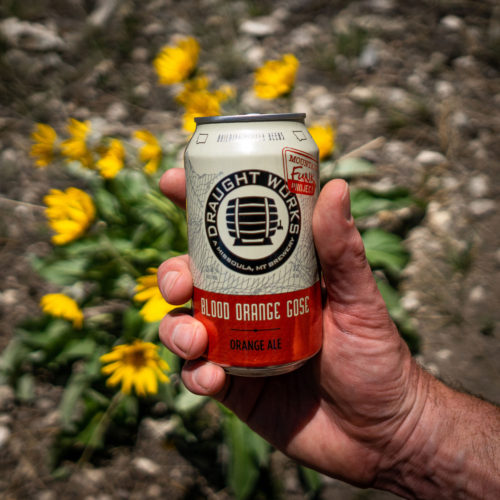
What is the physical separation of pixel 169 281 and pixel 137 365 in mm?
633

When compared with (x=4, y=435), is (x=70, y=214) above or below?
above

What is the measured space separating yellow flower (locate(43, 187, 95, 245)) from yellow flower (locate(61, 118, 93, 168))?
0.66ft

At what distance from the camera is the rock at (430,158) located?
3469 mm

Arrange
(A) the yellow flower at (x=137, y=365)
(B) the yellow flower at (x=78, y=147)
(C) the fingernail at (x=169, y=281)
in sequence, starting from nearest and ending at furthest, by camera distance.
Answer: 1. (C) the fingernail at (x=169, y=281)
2. (A) the yellow flower at (x=137, y=365)
3. (B) the yellow flower at (x=78, y=147)

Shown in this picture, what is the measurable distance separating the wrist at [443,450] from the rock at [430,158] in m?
1.76

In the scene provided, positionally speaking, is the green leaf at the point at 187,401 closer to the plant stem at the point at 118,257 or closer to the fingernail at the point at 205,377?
the plant stem at the point at 118,257

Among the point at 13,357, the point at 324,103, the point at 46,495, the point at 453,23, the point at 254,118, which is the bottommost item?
the point at 46,495

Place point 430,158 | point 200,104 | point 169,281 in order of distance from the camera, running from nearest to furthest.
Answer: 1. point 169,281
2. point 200,104
3. point 430,158

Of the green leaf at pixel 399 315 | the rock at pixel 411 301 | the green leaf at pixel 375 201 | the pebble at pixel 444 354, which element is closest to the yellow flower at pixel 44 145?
the green leaf at pixel 375 201

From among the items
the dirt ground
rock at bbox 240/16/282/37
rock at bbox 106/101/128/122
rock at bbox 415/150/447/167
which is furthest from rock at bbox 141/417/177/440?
rock at bbox 240/16/282/37

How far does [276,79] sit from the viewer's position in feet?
8.36

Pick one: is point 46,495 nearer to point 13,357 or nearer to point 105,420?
point 105,420

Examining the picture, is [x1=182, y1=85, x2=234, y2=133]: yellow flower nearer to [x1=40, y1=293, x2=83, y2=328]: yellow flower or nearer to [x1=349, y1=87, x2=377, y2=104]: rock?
[x1=40, y1=293, x2=83, y2=328]: yellow flower

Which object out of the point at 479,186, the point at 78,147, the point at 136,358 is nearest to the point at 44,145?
the point at 78,147
